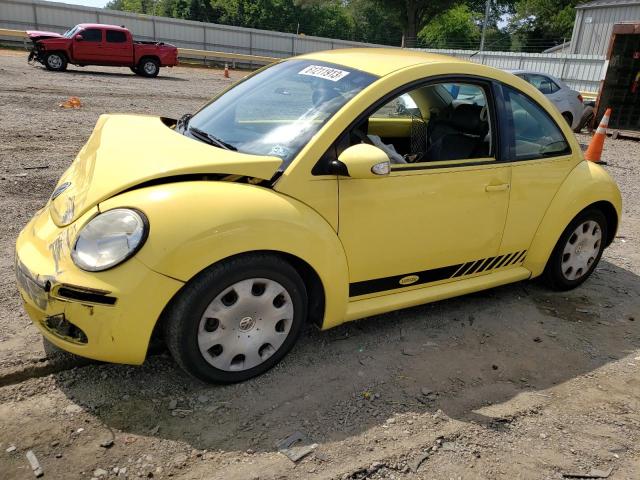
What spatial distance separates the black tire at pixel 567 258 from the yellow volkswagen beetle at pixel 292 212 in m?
0.03

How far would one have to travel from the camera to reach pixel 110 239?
2.52 metres

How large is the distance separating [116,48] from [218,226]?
20288 millimetres

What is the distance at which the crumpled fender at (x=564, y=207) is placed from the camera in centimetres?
395

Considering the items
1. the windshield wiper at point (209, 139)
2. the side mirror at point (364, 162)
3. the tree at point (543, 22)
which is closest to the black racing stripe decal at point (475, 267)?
the side mirror at point (364, 162)

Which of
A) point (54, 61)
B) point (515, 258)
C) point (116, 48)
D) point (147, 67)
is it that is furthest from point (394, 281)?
point (147, 67)

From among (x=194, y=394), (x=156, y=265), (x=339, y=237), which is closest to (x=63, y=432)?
(x=194, y=394)

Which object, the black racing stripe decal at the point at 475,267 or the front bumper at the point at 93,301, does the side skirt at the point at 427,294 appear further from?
the front bumper at the point at 93,301

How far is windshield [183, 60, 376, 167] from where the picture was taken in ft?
9.95

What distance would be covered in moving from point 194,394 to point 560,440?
6.12ft

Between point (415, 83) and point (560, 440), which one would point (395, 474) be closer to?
point (560, 440)

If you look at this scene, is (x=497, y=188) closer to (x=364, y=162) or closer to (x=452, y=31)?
(x=364, y=162)

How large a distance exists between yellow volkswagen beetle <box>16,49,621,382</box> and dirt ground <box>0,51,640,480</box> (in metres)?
0.27

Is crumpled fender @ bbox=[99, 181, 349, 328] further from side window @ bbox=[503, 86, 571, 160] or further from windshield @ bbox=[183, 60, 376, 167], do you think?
side window @ bbox=[503, 86, 571, 160]

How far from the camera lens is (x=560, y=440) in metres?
2.77
